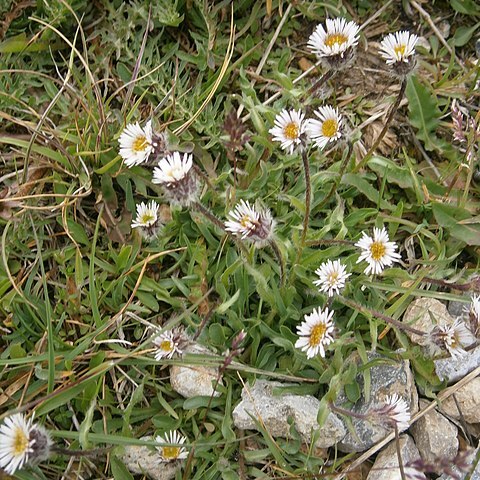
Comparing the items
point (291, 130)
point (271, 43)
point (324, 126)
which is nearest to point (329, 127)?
point (324, 126)

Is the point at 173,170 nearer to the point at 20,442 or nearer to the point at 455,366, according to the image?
the point at 20,442

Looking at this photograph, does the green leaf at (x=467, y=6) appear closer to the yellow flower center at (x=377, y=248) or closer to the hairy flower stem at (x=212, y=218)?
the yellow flower center at (x=377, y=248)

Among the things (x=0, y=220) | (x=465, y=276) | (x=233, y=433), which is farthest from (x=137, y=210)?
(x=465, y=276)

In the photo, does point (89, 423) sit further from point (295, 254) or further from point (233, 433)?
point (295, 254)

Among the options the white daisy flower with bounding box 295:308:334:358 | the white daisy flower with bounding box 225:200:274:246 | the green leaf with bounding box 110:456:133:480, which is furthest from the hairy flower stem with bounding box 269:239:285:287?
the green leaf with bounding box 110:456:133:480

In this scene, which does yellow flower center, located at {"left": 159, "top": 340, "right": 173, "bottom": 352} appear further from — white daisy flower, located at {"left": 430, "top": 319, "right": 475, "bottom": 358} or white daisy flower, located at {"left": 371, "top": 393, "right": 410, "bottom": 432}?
white daisy flower, located at {"left": 430, "top": 319, "right": 475, "bottom": 358}

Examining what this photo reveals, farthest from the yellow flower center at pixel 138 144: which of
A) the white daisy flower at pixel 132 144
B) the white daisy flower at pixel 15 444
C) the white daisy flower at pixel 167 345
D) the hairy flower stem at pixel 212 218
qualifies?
the white daisy flower at pixel 15 444

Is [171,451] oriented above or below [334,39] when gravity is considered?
below
